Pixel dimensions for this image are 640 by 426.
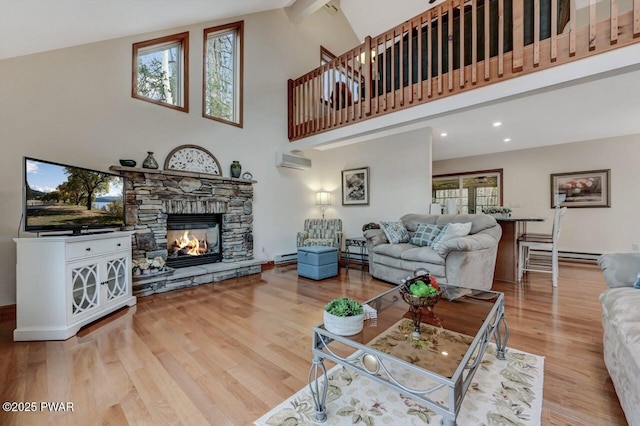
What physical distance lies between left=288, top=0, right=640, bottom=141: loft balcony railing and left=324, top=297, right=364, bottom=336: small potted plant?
2.84m

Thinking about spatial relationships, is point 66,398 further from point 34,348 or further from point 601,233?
point 601,233

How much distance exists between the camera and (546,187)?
18.4 feet

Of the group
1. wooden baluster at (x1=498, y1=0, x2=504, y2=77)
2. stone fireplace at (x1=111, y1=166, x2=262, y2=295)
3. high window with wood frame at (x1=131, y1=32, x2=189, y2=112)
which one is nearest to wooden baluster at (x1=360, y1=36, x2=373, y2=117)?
wooden baluster at (x1=498, y1=0, x2=504, y2=77)

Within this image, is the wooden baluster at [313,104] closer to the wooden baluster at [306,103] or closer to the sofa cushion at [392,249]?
the wooden baluster at [306,103]

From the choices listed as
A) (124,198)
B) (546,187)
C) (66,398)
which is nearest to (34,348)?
(66,398)

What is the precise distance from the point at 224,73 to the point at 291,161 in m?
1.87

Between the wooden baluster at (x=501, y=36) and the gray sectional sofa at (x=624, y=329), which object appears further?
the wooden baluster at (x=501, y=36)

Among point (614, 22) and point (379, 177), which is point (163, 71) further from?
point (614, 22)

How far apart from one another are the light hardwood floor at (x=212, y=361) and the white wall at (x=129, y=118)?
56.5 inches

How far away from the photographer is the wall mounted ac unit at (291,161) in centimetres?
498

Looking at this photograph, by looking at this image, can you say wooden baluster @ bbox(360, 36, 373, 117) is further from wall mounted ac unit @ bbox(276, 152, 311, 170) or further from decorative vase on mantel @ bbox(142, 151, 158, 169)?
decorative vase on mantel @ bbox(142, 151, 158, 169)

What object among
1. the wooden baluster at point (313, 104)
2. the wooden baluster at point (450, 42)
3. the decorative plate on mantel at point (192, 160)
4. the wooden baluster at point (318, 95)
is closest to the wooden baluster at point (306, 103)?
the wooden baluster at point (313, 104)

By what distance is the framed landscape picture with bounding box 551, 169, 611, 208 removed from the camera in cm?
505

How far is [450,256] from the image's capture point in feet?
10.2
